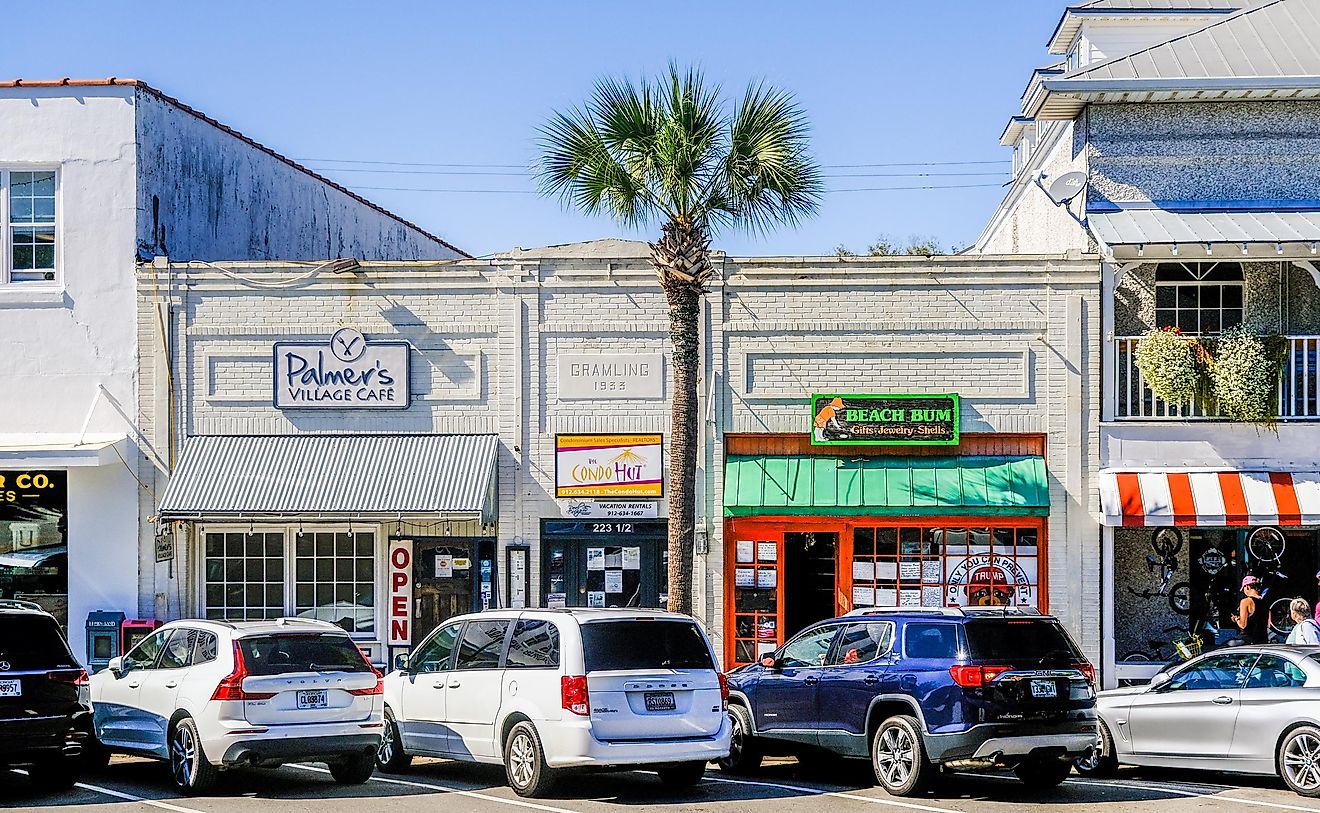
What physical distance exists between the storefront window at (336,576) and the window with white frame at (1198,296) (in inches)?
445

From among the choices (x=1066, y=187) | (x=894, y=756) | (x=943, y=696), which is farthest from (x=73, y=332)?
(x=1066, y=187)

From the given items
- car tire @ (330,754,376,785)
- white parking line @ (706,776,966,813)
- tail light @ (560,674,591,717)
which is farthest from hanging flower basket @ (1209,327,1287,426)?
car tire @ (330,754,376,785)

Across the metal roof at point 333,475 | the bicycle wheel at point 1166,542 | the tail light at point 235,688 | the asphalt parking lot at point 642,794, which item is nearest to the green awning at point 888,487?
the bicycle wheel at point 1166,542

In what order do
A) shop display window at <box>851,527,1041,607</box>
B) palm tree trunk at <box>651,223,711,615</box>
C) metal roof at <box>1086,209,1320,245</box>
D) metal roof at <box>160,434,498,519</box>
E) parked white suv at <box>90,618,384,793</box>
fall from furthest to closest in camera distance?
shop display window at <box>851,527,1041,607</box>, metal roof at <box>160,434,498,519</box>, metal roof at <box>1086,209,1320,245</box>, palm tree trunk at <box>651,223,711,615</box>, parked white suv at <box>90,618,384,793</box>

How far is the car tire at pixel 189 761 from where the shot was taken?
13359 mm

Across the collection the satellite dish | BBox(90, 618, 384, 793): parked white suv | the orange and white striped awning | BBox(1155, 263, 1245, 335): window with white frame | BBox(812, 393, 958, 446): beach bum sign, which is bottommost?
BBox(90, 618, 384, 793): parked white suv

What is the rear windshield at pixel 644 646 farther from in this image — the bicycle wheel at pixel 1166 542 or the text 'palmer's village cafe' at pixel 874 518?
the bicycle wheel at pixel 1166 542

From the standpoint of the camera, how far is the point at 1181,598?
68.4 ft

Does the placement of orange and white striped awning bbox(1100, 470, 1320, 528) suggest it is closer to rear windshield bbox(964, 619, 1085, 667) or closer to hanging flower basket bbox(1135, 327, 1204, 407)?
hanging flower basket bbox(1135, 327, 1204, 407)

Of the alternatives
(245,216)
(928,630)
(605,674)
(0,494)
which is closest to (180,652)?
(605,674)

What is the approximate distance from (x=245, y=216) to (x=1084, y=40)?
48.7 ft

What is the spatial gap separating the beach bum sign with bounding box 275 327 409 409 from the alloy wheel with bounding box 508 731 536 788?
8086mm

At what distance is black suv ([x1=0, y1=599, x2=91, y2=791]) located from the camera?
43.3ft

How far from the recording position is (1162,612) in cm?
2095
